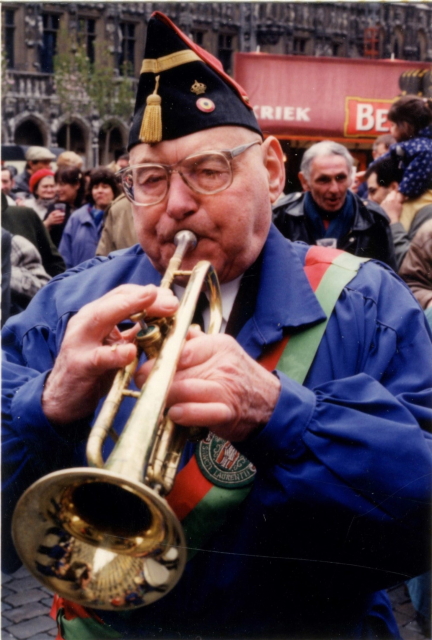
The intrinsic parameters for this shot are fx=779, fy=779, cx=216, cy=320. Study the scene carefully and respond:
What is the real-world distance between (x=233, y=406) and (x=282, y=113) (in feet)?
16.6

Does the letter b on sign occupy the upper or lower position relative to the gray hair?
upper

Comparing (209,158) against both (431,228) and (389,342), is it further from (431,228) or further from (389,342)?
(431,228)

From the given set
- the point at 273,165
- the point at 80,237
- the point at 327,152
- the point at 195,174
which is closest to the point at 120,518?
the point at 195,174

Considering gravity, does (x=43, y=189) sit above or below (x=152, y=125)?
below

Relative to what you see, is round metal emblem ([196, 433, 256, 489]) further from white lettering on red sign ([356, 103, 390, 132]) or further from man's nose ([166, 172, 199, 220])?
white lettering on red sign ([356, 103, 390, 132])

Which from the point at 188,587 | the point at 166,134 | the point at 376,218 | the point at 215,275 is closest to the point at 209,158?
the point at 166,134

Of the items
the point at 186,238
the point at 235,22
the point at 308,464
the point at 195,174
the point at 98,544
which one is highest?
the point at 235,22

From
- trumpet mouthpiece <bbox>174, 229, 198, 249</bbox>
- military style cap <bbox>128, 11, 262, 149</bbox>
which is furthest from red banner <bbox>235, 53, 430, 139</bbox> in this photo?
trumpet mouthpiece <bbox>174, 229, 198, 249</bbox>

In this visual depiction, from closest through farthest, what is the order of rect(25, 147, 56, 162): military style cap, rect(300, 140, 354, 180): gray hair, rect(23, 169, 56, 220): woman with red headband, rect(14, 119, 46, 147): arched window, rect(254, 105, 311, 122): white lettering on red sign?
rect(300, 140, 354, 180): gray hair
rect(254, 105, 311, 122): white lettering on red sign
rect(23, 169, 56, 220): woman with red headband
rect(25, 147, 56, 162): military style cap
rect(14, 119, 46, 147): arched window

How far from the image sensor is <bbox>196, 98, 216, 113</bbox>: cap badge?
1.86 meters

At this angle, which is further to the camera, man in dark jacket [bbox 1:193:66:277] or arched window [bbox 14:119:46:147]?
arched window [bbox 14:119:46:147]

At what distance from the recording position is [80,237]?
20.7ft

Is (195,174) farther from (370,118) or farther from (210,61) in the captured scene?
(370,118)

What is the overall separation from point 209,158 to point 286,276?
347 mm
